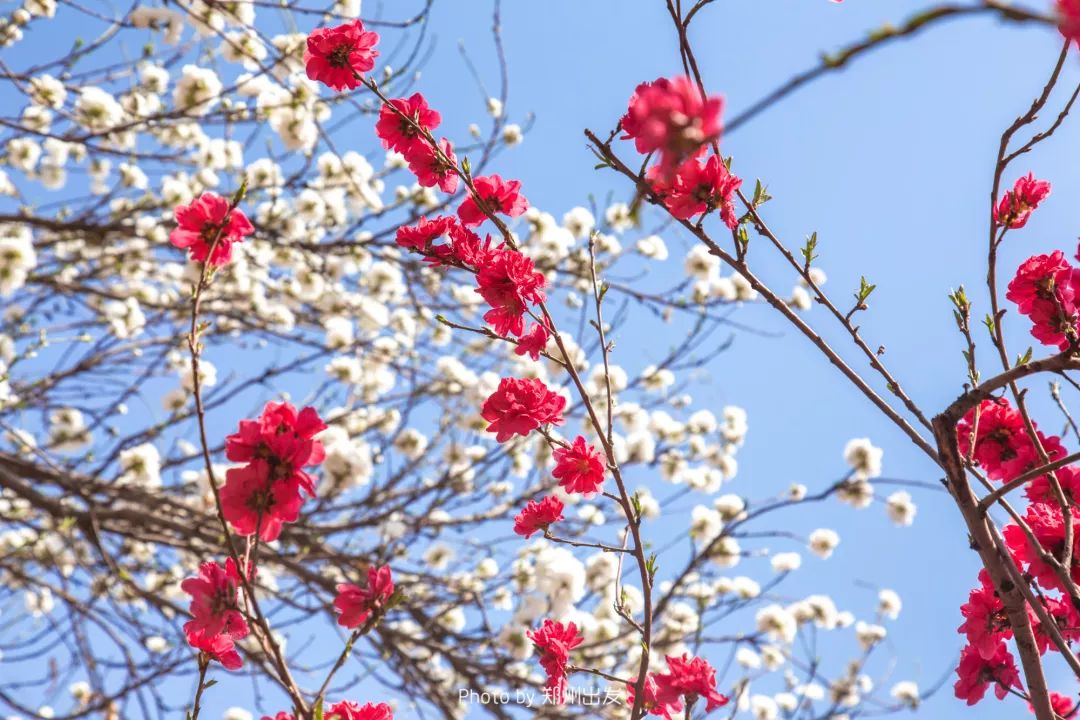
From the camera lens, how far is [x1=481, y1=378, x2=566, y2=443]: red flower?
1263 millimetres

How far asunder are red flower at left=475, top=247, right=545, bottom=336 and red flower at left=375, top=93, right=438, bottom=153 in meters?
0.33

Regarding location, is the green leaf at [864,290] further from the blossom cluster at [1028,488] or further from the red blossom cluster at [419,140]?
the red blossom cluster at [419,140]

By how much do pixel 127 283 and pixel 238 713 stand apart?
8.56ft

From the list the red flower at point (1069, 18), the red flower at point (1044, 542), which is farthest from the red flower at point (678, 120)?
the red flower at point (1044, 542)

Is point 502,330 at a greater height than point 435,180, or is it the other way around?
point 435,180

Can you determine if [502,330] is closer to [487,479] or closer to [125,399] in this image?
[487,479]

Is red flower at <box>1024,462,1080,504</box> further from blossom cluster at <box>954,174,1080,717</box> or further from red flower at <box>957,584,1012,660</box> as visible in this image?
red flower at <box>957,584,1012,660</box>

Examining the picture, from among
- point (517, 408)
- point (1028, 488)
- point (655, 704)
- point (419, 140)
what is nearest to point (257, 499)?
point (517, 408)

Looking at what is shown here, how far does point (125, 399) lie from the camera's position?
3846 mm

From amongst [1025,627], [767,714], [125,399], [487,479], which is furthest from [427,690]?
[767,714]

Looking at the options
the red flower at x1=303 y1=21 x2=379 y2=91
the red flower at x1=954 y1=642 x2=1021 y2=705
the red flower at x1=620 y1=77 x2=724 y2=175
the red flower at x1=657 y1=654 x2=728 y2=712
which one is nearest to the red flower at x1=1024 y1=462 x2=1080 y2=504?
the red flower at x1=954 y1=642 x2=1021 y2=705

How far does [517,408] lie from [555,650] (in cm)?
41

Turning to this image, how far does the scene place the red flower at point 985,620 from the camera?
3.45ft

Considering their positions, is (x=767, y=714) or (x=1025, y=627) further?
(x=767, y=714)
